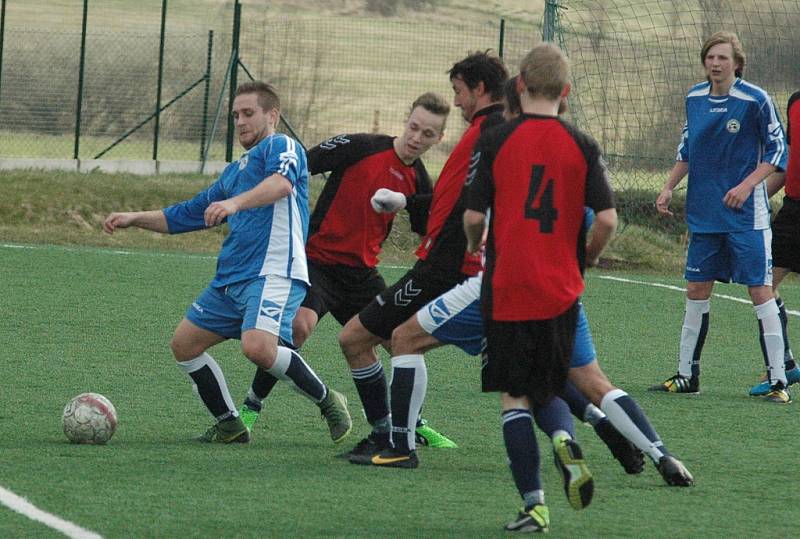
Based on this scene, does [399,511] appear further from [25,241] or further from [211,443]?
[25,241]

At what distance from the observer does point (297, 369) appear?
6.45 meters

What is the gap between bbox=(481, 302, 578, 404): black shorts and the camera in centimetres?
498

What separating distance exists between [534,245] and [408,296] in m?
1.35

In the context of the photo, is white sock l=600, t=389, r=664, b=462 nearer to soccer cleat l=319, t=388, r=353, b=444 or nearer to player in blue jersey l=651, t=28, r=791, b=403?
soccer cleat l=319, t=388, r=353, b=444

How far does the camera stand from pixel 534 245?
16.1 feet

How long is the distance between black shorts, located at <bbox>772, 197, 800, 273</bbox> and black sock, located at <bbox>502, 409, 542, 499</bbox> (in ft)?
14.3

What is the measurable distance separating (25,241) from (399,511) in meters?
10.3

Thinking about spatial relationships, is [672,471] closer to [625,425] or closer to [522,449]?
[625,425]

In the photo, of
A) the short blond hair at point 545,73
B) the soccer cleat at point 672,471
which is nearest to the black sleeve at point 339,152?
the short blond hair at point 545,73

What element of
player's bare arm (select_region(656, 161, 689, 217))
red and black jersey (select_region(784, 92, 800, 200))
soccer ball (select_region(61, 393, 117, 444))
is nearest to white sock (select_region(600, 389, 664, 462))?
soccer ball (select_region(61, 393, 117, 444))

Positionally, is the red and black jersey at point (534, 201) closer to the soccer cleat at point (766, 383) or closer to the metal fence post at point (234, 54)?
the soccer cleat at point (766, 383)

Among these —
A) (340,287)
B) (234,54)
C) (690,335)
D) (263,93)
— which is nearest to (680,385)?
(690,335)

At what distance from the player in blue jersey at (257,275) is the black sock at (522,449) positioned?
159 centimetres

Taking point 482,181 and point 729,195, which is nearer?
point 482,181
